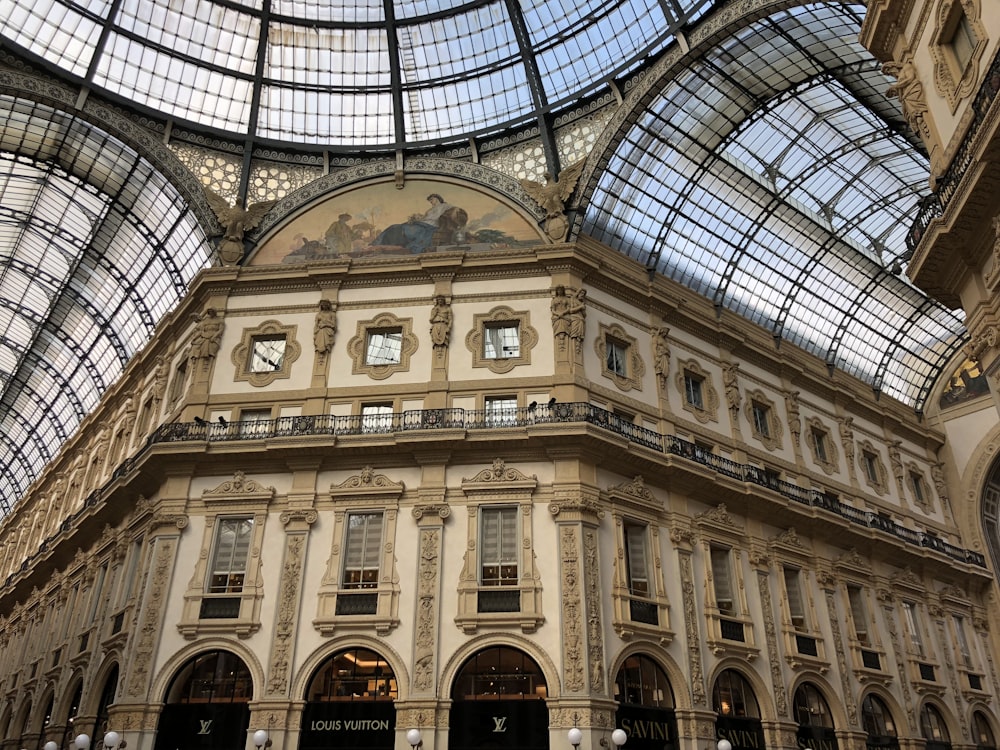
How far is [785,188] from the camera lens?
128 feet

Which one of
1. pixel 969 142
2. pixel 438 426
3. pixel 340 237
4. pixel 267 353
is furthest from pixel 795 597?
pixel 340 237

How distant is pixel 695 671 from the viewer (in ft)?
84.0

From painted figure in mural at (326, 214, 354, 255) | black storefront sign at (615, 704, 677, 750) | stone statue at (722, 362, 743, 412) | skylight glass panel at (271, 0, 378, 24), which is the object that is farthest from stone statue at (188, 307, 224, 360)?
stone statue at (722, 362, 743, 412)

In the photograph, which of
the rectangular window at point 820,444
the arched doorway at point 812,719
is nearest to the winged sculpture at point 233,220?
the rectangular window at point 820,444

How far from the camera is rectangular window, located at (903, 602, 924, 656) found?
3529 cm

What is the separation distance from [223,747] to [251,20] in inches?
1106

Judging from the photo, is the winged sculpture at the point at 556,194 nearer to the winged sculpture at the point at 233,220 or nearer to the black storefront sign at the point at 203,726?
the winged sculpture at the point at 233,220

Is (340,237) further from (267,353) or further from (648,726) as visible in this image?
(648,726)

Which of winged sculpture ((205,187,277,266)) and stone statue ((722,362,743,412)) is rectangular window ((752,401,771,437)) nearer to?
stone statue ((722,362,743,412))

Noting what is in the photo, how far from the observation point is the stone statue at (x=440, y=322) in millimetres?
28812

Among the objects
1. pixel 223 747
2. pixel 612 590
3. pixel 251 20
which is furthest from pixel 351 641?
pixel 251 20

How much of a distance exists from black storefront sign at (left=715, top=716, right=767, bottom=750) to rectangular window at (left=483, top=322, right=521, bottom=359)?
13.7 meters

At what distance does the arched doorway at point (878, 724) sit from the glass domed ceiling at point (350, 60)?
26.4m

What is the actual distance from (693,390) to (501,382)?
29.0 feet
